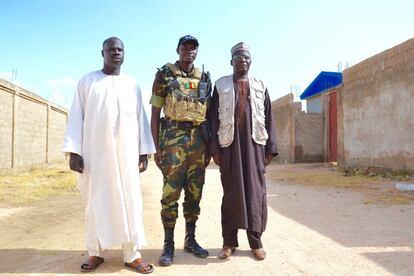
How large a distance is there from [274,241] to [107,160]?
6.34 feet

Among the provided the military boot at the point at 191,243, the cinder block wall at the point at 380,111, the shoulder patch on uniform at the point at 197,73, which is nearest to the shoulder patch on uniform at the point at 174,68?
the shoulder patch on uniform at the point at 197,73

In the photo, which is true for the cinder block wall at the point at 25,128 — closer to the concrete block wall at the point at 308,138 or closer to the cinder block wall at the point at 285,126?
the cinder block wall at the point at 285,126

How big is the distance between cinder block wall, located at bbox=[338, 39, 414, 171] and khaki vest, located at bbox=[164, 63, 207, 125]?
22.2 ft

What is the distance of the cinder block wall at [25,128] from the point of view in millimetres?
10852

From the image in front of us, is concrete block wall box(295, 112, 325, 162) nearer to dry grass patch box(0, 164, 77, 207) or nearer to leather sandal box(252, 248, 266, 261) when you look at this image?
dry grass patch box(0, 164, 77, 207)

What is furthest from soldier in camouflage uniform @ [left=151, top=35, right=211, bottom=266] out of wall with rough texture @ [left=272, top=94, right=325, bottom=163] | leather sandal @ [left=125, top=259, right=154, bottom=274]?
wall with rough texture @ [left=272, top=94, right=325, bottom=163]

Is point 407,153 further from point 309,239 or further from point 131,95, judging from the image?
point 131,95

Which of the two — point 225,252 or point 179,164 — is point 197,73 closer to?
point 179,164

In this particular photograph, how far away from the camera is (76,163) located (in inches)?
114

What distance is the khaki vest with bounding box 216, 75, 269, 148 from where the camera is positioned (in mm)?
3250

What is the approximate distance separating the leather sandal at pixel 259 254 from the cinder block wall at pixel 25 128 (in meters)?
9.59

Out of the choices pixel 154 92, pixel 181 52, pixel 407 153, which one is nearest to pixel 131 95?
pixel 154 92

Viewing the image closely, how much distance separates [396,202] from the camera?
5949 millimetres

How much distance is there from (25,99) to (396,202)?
11.7m
